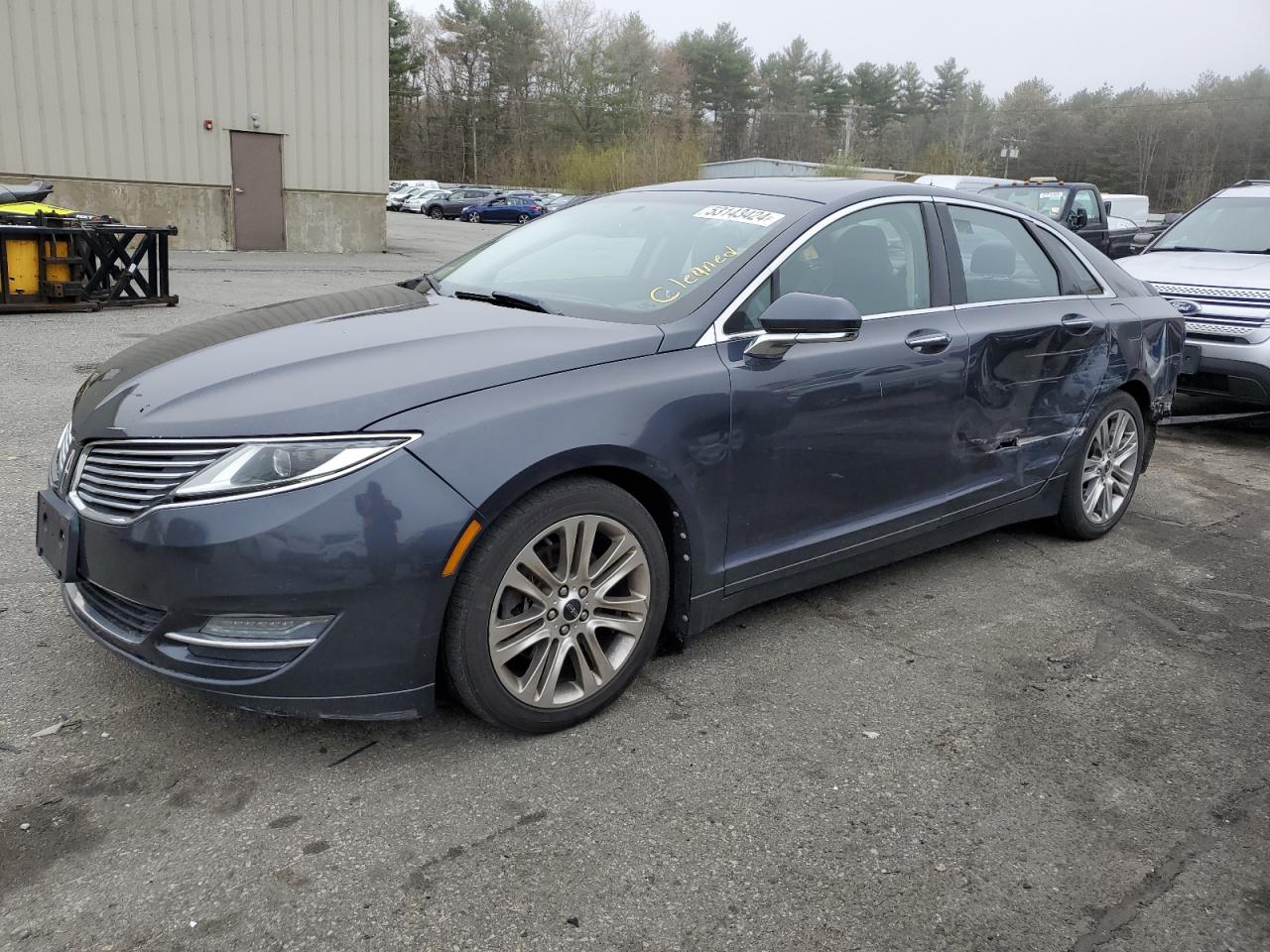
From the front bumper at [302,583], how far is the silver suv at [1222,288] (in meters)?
6.43

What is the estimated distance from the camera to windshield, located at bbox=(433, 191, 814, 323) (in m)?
3.40

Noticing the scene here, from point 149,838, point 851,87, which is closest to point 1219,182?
point 851,87

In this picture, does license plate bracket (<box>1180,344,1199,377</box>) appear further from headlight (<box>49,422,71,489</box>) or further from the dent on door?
headlight (<box>49,422,71,489</box>)

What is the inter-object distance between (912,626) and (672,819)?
1.62 m

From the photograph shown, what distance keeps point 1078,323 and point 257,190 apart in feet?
60.7

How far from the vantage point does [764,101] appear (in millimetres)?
83250

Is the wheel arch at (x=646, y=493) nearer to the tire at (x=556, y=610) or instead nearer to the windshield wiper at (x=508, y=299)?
the tire at (x=556, y=610)

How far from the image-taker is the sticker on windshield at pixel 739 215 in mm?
3604

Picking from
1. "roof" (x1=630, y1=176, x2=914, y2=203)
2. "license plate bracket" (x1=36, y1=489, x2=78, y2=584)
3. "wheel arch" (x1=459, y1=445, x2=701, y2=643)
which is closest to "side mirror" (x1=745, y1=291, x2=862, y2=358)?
"wheel arch" (x1=459, y1=445, x2=701, y2=643)

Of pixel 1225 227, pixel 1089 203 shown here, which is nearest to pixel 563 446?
pixel 1225 227

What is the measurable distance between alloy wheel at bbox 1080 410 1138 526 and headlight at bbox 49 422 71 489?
13.4ft

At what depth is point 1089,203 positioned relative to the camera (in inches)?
605

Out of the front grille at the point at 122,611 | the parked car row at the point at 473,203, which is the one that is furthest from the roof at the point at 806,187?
the parked car row at the point at 473,203

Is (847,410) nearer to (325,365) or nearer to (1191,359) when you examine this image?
(325,365)
